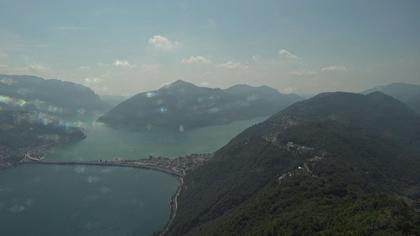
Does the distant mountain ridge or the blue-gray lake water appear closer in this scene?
the distant mountain ridge

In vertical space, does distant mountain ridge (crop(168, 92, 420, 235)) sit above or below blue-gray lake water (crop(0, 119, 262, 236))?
above

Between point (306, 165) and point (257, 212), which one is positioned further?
point (306, 165)

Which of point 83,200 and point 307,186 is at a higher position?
point 307,186

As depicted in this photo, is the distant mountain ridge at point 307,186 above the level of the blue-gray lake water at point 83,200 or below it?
above

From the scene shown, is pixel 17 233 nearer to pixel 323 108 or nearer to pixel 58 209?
pixel 58 209

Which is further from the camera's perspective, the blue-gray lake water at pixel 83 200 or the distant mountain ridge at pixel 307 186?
the blue-gray lake water at pixel 83 200

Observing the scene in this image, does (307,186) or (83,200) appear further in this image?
(83,200)

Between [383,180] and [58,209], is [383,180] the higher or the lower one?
the higher one

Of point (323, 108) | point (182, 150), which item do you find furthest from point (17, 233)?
point (323, 108)
